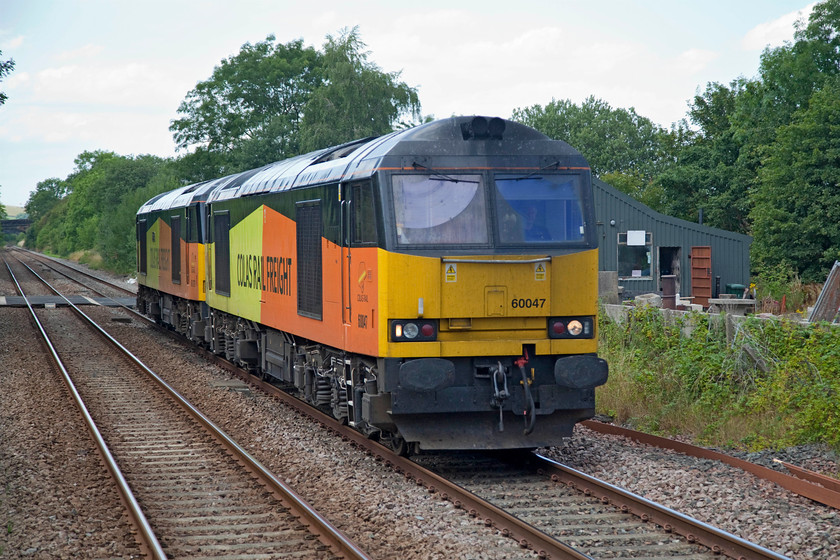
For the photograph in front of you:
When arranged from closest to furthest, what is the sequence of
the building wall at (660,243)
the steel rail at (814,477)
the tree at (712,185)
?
the steel rail at (814,477), the building wall at (660,243), the tree at (712,185)

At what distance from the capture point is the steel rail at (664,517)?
235 inches

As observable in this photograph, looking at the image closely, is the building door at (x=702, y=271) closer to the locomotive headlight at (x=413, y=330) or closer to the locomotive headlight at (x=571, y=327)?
the locomotive headlight at (x=571, y=327)

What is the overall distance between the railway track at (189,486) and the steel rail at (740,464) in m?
3.75

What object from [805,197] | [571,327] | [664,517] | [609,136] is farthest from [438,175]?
[609,136]

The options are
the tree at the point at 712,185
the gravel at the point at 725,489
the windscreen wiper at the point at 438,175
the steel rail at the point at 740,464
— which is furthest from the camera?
the tree at the point at 712,185

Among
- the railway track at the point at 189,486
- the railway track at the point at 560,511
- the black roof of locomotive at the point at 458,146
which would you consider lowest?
the railway track at the point at 189,486

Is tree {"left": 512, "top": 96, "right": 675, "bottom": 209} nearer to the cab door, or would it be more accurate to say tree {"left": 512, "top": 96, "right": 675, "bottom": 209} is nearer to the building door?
the building door

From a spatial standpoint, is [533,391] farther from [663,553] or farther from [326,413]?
[326,413]

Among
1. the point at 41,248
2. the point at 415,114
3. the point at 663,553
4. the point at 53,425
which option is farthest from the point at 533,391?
the point at 41,248

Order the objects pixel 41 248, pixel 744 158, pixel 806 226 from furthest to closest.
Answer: pixel 41 248
pixel 744 158
pixel 806 226

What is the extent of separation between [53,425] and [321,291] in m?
4.11

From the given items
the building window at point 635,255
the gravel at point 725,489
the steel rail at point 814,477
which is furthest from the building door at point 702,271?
the steel rail at point 814,477

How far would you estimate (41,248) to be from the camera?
141m

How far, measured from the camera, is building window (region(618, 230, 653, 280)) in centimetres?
2616
